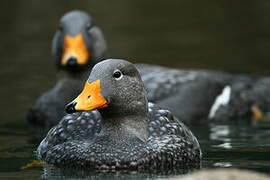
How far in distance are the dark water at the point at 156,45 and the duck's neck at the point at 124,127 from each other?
88 cm

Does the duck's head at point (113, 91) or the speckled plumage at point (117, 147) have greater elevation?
the duck's head at point (113, 91)

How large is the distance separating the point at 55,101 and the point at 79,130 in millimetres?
2881

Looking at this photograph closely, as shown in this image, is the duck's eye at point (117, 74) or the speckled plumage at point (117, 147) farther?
the duck's eye at point (117, 74)

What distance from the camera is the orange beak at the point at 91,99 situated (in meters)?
8.06

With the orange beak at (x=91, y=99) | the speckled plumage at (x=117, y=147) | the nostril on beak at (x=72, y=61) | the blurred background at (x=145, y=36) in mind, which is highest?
the blurred background at (x=145, y=36)

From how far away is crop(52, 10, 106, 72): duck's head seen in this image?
1200 cm

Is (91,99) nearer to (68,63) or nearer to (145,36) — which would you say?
(68,63)

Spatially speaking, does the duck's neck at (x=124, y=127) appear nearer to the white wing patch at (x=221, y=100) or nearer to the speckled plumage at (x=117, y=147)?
the speckled plumage at (x=117, y=147)

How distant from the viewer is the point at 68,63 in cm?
1192

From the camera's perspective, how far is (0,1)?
17.8 meters

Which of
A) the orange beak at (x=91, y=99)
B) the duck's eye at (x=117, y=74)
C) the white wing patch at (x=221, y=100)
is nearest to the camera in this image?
the orange beak at (x=91, y=99)

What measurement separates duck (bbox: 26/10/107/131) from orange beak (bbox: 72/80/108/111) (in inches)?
130

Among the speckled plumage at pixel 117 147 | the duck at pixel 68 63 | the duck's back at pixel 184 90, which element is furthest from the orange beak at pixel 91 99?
the duck's back at pixel 184 90

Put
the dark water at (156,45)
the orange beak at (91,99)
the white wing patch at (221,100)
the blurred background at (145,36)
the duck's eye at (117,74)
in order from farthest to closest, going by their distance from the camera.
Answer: the blurred background at (145,36), the white wing patch at (221,100), the dark water at (156,45), the duck's eye at (117,74), the orange beak at (91,99)
